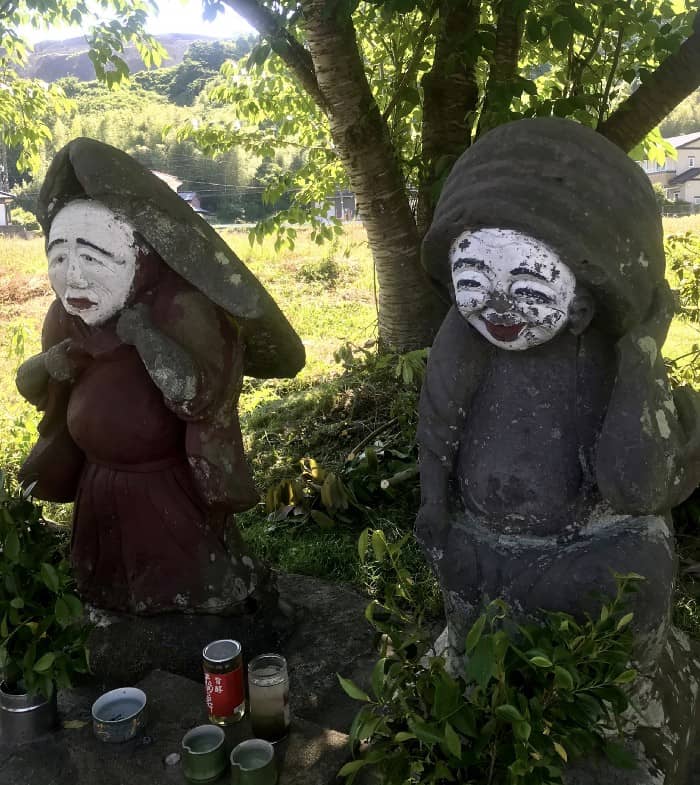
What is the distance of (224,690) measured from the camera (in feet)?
A: 6.28

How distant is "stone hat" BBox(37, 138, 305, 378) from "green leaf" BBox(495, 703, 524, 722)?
1.37 metres

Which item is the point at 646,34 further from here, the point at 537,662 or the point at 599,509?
the point at 537,662

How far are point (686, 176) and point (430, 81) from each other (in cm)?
2735

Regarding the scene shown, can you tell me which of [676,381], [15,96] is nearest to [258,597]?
[676,381]

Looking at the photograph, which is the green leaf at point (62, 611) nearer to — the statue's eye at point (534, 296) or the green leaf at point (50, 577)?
the green leaf at point (50, 577)

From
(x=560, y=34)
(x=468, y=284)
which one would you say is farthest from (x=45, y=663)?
(x=560, y=34)

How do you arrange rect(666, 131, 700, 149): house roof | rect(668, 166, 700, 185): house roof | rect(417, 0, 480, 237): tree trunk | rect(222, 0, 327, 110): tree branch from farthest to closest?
rect(668, 166, 700, 185): house roof → rect(666, 131, 700, 149): house roof → rect(417, 0, 480, 237): tree trunk → rect(222, 0, 327, 110): tree branch

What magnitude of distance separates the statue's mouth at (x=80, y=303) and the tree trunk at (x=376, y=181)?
1653mm

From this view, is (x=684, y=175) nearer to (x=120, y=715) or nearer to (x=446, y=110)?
(x=446, y=110)

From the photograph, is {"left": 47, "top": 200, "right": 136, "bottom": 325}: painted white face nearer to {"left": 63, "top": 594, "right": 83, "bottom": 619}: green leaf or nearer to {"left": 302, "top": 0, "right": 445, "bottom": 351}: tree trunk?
{"left": 63, "top": 594, "right": 83, "bottom": 619}: green leaf

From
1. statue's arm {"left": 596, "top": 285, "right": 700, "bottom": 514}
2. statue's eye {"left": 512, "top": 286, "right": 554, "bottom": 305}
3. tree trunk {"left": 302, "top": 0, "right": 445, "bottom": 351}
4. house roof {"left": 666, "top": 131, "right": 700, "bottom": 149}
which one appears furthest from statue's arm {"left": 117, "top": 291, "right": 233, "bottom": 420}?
house roof {"left": 666, "top": 131, "right": 700, "bottom": 149}

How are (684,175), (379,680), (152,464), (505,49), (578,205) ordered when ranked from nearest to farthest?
(379,680), (578,205), (152,464), (505,49), (684,175)

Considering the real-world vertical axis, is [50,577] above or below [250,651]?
above

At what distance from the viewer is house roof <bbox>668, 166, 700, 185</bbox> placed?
27391 millimetres
